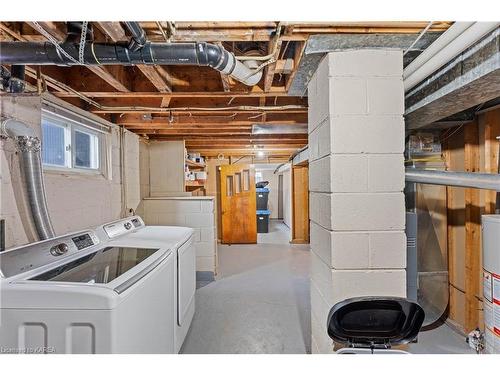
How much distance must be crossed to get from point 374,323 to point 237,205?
Result: 483cm

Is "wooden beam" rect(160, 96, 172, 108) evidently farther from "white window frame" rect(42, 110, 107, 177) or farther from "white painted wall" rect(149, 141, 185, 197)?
"white painted wall" rect(149, 141, 185, 197)

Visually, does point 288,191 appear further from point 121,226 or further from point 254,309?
point 121,226

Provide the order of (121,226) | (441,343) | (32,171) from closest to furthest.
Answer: (32,171) < (441,343) < (121,226)

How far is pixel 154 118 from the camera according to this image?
3014mm

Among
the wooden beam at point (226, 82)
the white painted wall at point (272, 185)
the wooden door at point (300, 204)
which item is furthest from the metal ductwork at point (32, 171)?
the white painted wall at point (272, 185)

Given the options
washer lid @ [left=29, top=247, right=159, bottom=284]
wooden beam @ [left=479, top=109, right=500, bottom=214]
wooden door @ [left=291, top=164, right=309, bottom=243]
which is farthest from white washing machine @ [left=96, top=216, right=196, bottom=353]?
wooden door @ [left=291, top=164, right=309, bottom=243]

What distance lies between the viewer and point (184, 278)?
224cm

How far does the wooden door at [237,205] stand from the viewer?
5.92 m

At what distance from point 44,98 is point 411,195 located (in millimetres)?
3123

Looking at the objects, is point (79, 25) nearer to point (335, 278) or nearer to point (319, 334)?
point (335, 278)

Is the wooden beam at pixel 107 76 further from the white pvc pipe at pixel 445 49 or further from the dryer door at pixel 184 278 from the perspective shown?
the white pvc pipe at pixel 445 49

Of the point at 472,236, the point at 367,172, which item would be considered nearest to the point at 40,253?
the point at 367,172
